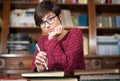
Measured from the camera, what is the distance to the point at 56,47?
3.11 ft

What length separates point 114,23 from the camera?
291cm

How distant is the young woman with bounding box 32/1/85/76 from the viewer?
0.94 meters

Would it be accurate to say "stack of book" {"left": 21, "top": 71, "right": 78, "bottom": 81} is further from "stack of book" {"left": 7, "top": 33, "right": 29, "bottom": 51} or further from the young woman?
"stack of book" {"left": 7, "top": 33, "right": 29, "bottom": 51}

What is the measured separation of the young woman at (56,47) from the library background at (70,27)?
4.84 ft

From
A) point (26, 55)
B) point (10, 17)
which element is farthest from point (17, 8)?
point (26, 55)

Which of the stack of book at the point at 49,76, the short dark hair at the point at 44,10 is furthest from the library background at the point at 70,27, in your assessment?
the stack of book at the point at 49,76

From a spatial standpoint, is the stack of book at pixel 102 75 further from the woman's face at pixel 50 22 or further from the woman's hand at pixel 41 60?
the woman's face at pixel 50 22

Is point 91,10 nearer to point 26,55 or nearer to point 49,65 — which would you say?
point 26,55

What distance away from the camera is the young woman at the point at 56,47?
94 centimetres

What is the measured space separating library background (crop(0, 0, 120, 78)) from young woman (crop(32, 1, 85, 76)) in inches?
58.1

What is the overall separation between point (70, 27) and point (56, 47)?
1849 millimetres

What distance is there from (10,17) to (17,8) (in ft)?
0.86

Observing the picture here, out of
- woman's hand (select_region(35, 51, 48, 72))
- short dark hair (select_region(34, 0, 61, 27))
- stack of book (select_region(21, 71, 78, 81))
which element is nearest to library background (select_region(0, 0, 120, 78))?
short dark hair (select_region(34, 0, 61, 27))

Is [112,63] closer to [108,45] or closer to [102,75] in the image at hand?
[108,45]
